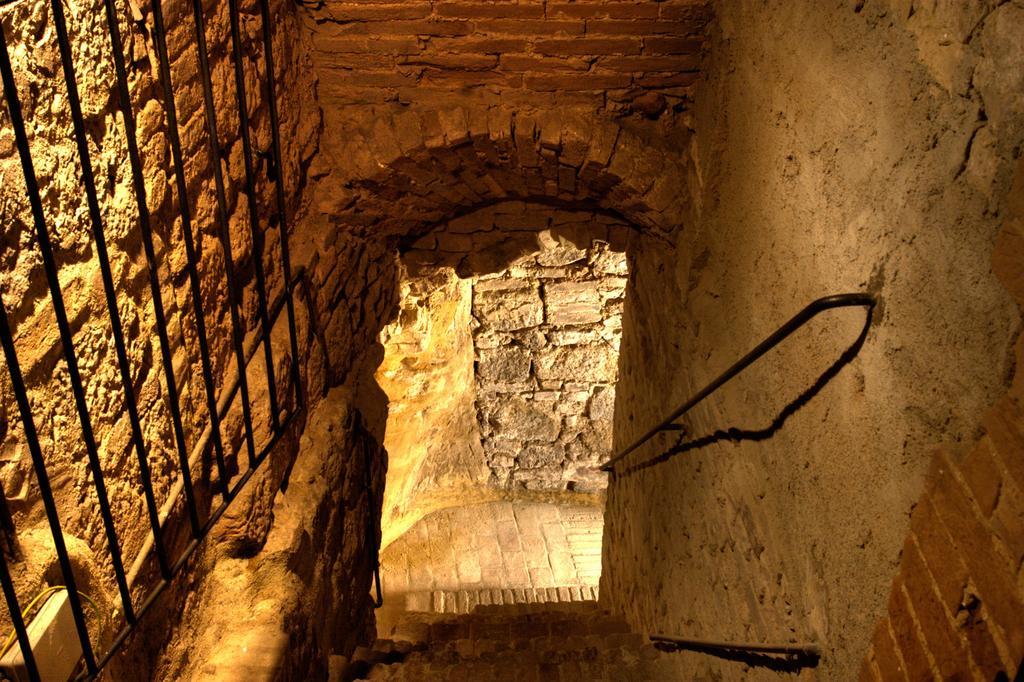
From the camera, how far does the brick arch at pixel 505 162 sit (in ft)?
10.7

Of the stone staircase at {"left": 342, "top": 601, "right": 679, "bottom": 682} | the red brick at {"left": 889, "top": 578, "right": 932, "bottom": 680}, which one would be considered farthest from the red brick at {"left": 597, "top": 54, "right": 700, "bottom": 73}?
the stone staircase at {"left": 342, "top": 601, "right": 679, "bottom": 682}

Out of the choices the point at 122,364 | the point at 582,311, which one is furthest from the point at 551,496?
the point at 122,364

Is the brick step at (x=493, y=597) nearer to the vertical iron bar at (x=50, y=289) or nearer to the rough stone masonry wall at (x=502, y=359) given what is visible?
the rough stone masonry wall at (x=502, y=359)

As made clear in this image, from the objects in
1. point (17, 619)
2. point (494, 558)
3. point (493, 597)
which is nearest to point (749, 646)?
point (17, 619)

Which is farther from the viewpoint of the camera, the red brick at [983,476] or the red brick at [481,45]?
the red brick at [481,45]

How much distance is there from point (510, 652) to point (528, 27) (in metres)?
2.72

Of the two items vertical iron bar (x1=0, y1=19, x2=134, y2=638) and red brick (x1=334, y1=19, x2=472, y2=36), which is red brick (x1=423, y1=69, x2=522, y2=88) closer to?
red brick (x1=334, y1=19, x2=472, y2=36)

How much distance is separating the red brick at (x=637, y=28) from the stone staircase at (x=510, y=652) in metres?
2.53

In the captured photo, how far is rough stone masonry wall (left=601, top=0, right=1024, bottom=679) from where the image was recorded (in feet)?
4.30

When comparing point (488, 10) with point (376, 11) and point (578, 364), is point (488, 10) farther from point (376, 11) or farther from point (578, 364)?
point (578, 364)

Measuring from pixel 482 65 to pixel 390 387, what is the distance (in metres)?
2.64

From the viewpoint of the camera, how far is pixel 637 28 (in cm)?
305

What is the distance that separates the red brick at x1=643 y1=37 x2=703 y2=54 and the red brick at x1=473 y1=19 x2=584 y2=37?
0.28 metres

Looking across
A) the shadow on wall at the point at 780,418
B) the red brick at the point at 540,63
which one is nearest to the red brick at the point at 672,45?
the red brick at the point at 540,63
